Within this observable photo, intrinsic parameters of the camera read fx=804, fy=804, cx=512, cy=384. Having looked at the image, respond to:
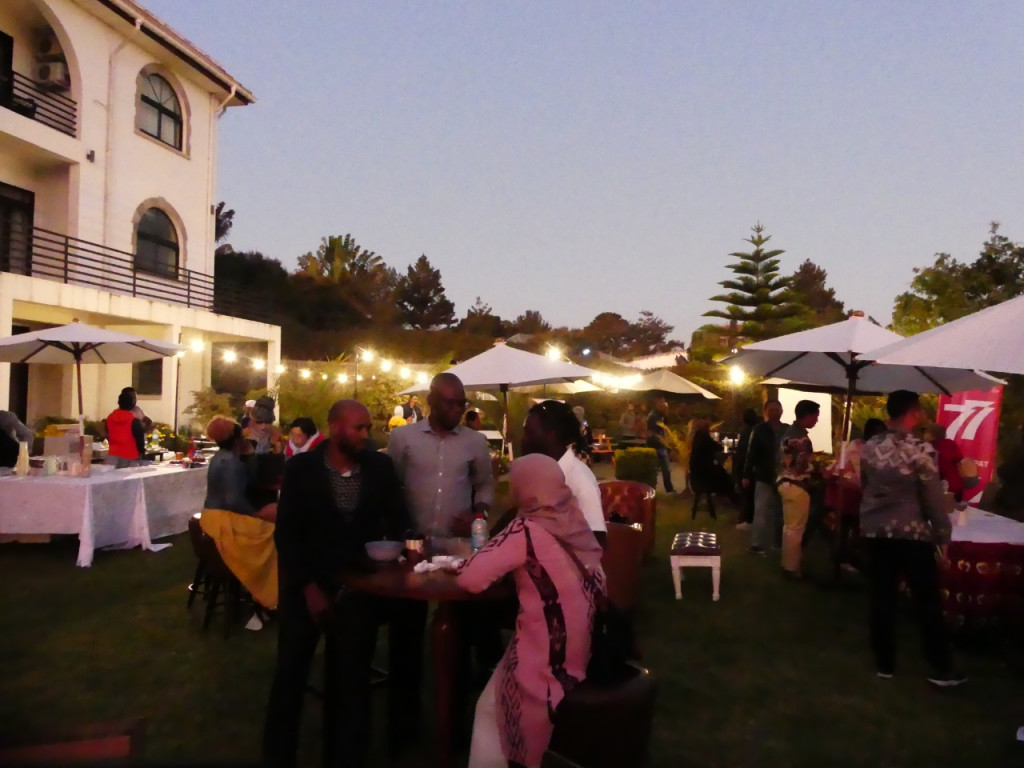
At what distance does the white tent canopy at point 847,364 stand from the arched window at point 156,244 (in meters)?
14.8

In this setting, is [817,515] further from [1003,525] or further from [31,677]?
[31,677]

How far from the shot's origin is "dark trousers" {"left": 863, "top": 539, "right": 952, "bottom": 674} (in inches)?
182

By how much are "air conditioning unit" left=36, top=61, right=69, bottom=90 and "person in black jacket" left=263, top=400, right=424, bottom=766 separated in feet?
54.3

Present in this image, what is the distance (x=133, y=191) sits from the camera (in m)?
17.8

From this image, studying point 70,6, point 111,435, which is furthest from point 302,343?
point 111,435

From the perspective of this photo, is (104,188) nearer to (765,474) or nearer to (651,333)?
(765,474)

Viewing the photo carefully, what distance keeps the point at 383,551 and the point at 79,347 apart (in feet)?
26.9

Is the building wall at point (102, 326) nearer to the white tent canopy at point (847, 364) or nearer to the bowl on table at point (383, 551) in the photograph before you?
the white tent canopy at point (847, 364)

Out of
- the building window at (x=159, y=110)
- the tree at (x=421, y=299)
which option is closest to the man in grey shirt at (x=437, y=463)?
the building window at (x=159, y=110)

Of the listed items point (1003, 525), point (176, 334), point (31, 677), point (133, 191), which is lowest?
point (31, 677)

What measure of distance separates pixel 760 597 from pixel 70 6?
16.8 m

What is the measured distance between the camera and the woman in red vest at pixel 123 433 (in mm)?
9102

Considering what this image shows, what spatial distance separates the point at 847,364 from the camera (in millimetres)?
7570

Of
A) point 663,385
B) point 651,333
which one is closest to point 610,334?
point 651,333
